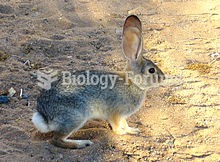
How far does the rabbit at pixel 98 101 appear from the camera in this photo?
4.33 m

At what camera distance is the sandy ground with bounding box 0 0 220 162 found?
4469mm

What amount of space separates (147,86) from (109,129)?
640 mm

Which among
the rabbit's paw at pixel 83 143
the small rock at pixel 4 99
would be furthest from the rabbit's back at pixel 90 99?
the small rock at pixel 4 99

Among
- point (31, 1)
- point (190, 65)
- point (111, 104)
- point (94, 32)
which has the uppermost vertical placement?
point (31, 1)

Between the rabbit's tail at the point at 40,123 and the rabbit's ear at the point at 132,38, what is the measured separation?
3.69 ft

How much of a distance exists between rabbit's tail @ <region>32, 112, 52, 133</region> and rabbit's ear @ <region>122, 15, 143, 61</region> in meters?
1.13

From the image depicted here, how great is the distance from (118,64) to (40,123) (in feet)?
6.74

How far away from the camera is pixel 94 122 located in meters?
4.97

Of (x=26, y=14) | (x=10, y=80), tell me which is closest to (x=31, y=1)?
(x=26, y=14)

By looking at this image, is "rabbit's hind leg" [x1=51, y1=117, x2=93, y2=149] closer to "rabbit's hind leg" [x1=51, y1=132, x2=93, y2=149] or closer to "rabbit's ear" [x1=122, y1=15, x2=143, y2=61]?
"rabbit's hind leg" [x1=51, y1=132, x2=93, y2=149]

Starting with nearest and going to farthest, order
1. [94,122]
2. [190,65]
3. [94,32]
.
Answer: [94,122] → [190,65] → [94,32]

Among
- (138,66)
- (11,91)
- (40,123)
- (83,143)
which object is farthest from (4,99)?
(138,66)

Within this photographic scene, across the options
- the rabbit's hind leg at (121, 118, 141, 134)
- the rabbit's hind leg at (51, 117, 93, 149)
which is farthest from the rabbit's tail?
the rabbit's hind leg at (121, 118, 141, 134)

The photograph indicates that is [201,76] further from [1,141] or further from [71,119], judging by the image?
[1,141]
